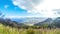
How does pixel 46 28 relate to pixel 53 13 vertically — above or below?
below

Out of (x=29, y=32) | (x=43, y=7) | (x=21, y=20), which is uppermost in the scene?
(x=43, y=7)

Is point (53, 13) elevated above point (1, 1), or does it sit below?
below

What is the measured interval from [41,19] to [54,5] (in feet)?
1.22

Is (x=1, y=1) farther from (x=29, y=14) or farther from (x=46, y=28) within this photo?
(x=46, y=28)

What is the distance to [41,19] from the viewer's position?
11.3 ft

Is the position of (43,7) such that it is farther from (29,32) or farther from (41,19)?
(29,32)

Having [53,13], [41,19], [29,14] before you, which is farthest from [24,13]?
[53,13]

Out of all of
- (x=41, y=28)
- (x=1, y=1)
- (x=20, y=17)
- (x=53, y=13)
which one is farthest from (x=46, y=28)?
(x=1, y=1)

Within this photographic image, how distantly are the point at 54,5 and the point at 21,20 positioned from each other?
70cm

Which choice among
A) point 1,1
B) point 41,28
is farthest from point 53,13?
point 1,1

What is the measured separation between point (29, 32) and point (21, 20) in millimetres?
274

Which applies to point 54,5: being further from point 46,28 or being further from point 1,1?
point 1,1

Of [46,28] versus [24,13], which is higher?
[24,13]

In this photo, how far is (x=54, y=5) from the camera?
346 cm
